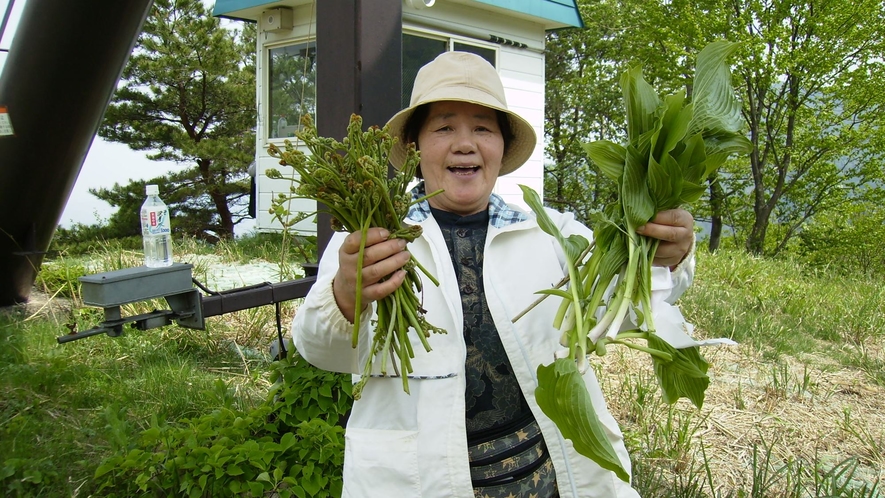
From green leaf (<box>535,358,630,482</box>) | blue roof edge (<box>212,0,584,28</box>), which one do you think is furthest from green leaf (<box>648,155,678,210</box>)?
blue roof edge (<box>212,0,584,28</box>)

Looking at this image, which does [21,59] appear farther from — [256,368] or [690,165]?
[690,165]

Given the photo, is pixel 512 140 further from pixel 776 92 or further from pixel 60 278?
pixel 776 92

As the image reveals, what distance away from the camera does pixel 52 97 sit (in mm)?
3992

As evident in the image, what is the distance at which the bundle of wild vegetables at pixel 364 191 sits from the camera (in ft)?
4.32

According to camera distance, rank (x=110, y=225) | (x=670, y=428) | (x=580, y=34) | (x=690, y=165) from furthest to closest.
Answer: (x=580, y=34), (x=110, y=225), (x=670, y=428), (x=690, y=165)

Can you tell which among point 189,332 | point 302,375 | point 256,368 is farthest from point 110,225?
point 302,375

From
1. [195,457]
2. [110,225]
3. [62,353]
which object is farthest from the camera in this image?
[110,225]

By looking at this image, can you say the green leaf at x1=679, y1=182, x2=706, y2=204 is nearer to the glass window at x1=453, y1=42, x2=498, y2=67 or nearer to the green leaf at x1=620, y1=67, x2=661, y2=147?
the green leaf at x1=620, y1=67, x2=661, y2=147

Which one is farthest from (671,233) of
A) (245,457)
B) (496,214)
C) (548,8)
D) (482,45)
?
(548,8)

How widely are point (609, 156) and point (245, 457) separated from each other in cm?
172

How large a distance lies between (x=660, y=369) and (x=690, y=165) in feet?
1.49

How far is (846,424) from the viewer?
11.3 ft

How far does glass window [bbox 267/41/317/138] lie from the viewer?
9.06 meters

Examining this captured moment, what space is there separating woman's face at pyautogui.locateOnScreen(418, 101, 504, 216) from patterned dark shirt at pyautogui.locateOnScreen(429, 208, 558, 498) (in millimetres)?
152
